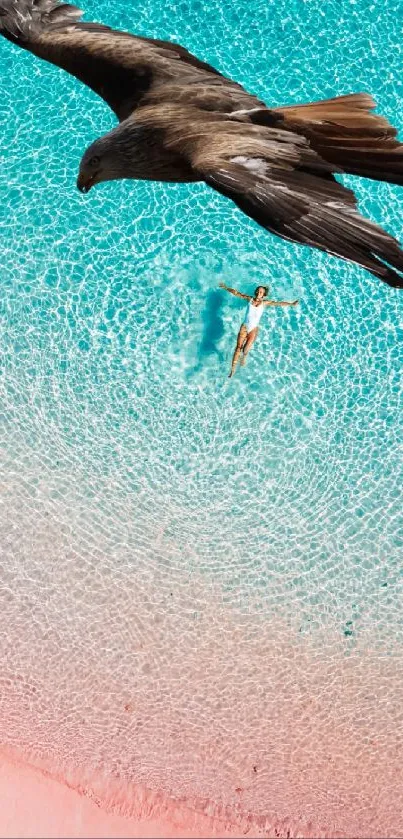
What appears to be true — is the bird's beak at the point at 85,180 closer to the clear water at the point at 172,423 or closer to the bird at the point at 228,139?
the bird at the point at 228,139

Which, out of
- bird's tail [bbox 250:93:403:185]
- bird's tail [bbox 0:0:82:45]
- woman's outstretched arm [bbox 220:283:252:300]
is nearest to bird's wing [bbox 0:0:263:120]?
bird's tail [bbox 0:0:82:45]

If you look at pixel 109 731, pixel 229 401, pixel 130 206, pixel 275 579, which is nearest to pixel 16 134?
pixel 130 206

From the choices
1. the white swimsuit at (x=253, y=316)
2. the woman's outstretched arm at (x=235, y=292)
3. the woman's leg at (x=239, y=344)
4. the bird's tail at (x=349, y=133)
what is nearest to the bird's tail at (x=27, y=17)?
the bird's tail at (x=349, y=133)

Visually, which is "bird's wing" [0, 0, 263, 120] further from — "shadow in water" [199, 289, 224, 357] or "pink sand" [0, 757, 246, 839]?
"pink sand" [0, 757, 246, 839]

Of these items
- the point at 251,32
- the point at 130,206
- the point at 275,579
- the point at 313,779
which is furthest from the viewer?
the point at 251,32

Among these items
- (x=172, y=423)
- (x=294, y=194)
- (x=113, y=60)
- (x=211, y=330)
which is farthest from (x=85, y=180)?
(x=294, y=194)

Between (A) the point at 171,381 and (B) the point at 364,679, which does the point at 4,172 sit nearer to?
(A) the point at 171,381

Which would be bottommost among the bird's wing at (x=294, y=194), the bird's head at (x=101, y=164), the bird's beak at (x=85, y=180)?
the bird's beak at (x=85, y=180)
